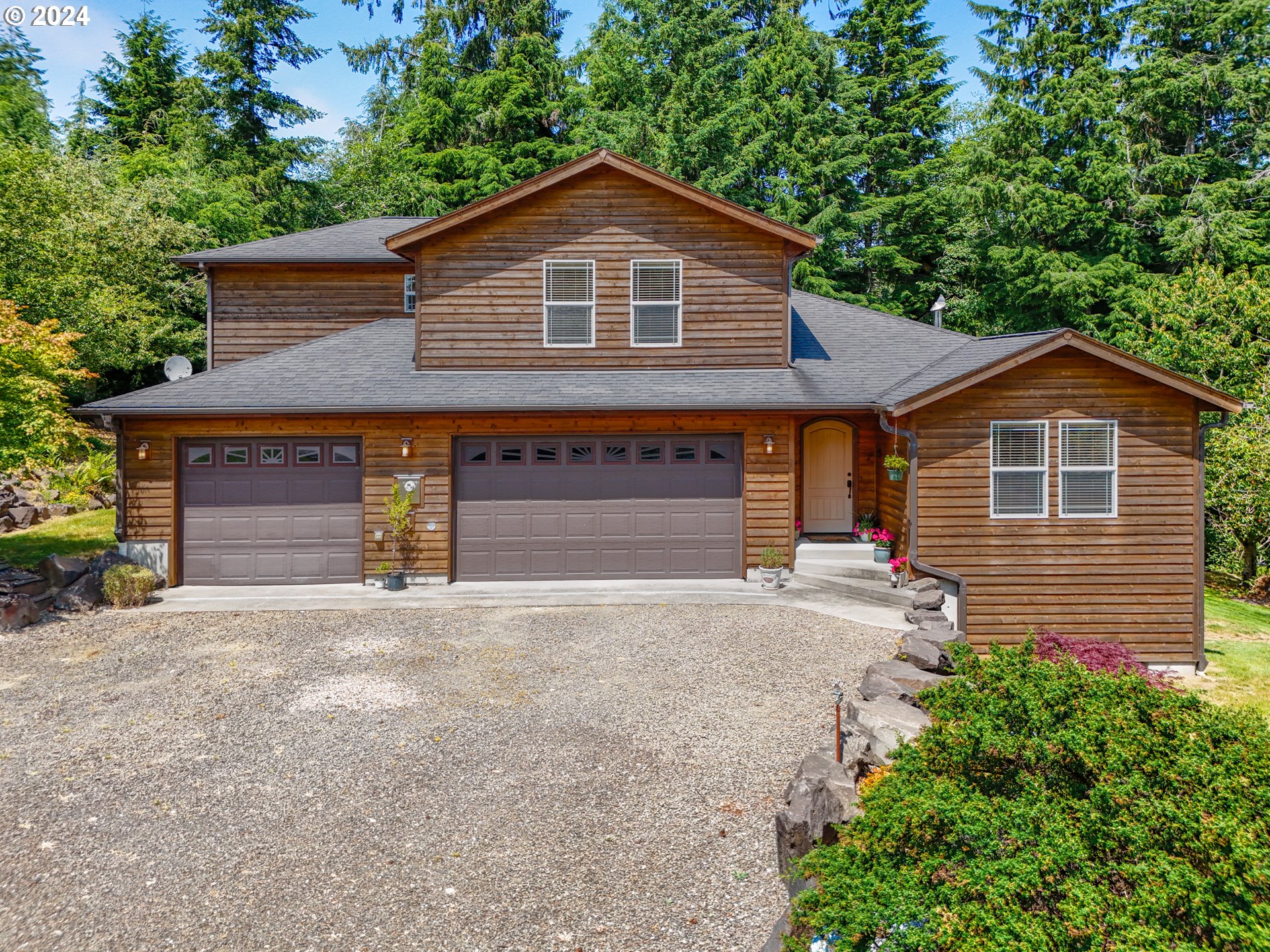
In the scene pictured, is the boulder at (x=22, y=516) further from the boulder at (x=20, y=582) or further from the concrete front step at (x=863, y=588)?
the concrete front step at (x=863, y=588)

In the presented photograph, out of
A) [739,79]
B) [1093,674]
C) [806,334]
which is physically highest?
[739,79]

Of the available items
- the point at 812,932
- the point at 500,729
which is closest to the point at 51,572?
the point at 500,729

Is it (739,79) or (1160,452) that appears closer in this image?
(1160,452)

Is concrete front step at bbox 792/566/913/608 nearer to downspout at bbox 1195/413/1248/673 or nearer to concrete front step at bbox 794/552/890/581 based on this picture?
concrete front step at bbox 794/552/890/581

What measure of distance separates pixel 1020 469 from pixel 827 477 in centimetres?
336

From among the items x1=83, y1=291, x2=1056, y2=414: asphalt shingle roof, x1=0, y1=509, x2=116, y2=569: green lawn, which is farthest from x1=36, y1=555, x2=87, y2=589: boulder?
x1=83, y1=291, x2=1056, y2=414: asphalt shingle roof

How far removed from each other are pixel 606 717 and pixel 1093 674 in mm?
3872

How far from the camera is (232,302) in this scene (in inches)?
569

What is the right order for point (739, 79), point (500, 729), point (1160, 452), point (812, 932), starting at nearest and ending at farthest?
1. point (812, 932)
2. point (500, 729)
3. point (1160, 452)
4. point (739, 79)

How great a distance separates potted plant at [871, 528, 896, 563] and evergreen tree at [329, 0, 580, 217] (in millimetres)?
19850

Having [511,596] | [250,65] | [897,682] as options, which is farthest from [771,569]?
[250,65]

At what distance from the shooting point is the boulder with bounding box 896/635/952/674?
6320mm

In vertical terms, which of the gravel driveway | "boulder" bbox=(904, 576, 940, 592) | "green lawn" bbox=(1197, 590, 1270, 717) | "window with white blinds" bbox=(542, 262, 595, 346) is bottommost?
"green lawn" bbox=(1197, 590, 1270, 717)

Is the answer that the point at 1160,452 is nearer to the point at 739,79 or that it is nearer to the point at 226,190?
the point at 739,79
